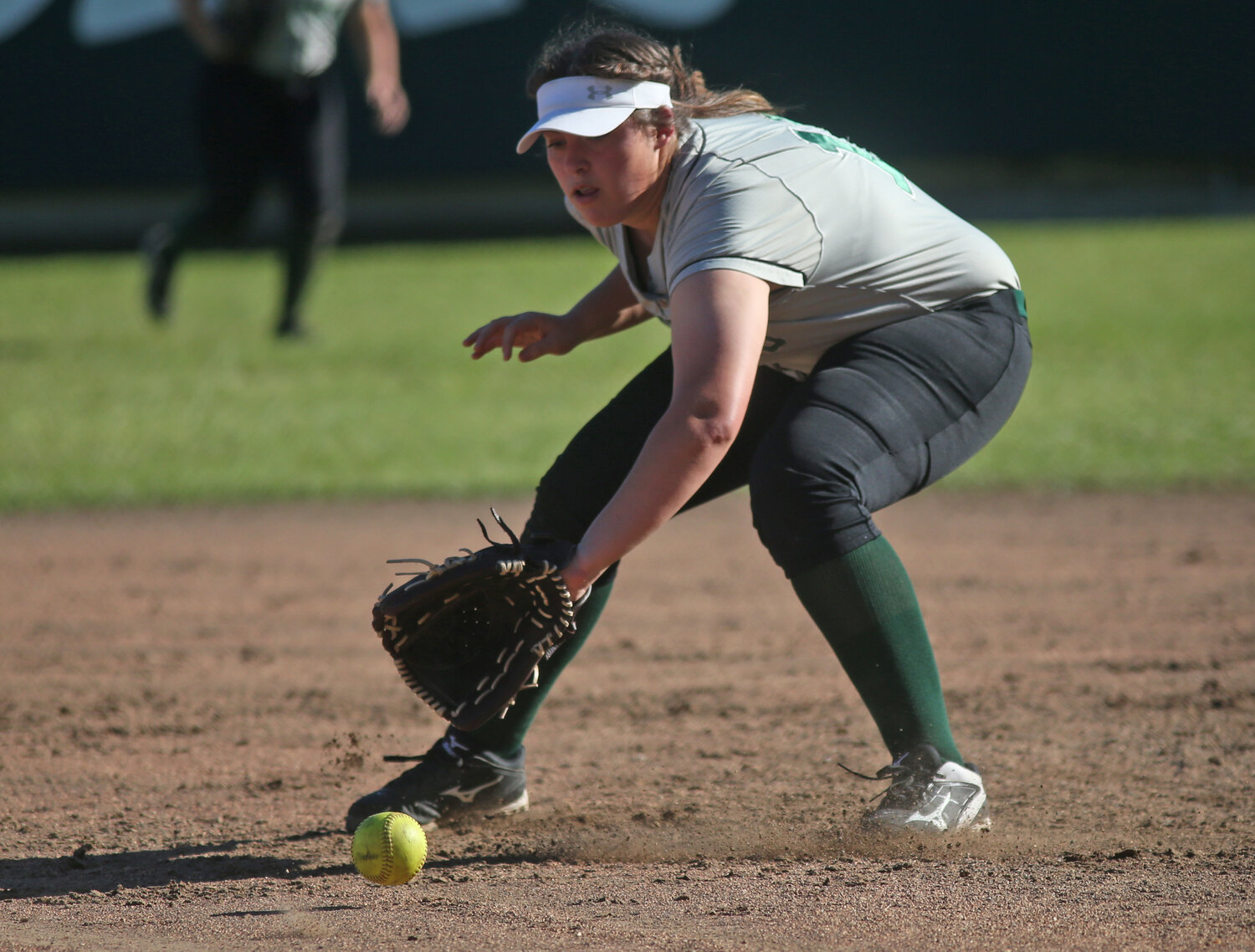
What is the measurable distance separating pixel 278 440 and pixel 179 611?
2511mm

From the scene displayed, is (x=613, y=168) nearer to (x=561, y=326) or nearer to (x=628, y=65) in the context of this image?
(x=628, y=65)

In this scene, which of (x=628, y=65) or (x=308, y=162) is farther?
(x=308, y=162)

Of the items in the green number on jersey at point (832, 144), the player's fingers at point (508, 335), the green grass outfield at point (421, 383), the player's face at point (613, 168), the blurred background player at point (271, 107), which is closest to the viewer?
the player's face at point (613, 168)

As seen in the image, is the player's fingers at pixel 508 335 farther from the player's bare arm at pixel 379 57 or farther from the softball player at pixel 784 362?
the player's bare arm at pixel 379 57

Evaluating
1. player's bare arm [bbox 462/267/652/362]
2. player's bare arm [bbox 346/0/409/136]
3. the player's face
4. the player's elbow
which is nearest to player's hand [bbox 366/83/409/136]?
player's bare arm [bbox 346/0/409/136]

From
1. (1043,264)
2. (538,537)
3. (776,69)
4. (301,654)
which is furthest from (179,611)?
(776,69)

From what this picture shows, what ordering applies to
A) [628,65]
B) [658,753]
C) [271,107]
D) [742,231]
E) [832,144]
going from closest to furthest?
[742,231] → [628,65] → [832,144] → [658,753] → [271,107]

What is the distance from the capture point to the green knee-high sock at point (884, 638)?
7.78 feet

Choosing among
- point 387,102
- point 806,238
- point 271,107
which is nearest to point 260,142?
point 271,107

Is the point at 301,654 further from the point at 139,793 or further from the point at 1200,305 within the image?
the point at 1200,305

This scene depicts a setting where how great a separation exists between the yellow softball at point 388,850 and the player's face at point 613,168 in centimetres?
107

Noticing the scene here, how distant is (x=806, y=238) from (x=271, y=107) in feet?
20.5

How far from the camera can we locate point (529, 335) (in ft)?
9.42

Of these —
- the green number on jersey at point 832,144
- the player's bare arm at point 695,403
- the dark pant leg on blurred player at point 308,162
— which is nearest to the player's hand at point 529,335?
the green number on jersey at point 832,144
